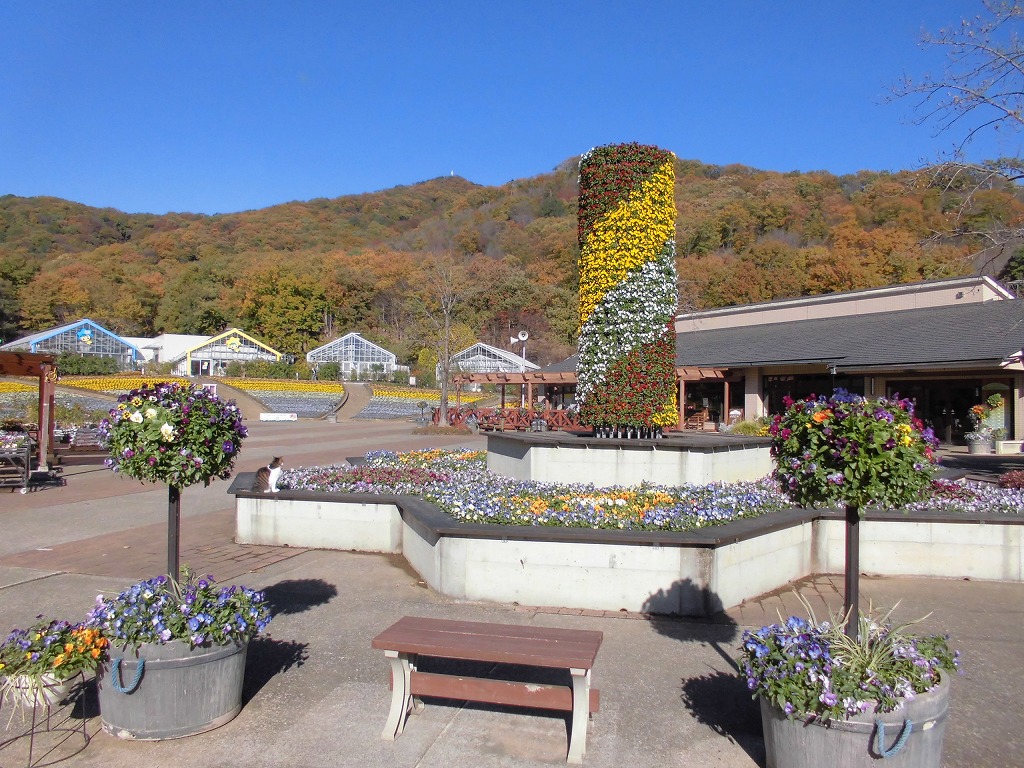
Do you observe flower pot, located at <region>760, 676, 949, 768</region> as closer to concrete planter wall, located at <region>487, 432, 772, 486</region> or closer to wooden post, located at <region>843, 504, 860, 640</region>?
wooden post, located at <region>843, 504, 860, 640</region>

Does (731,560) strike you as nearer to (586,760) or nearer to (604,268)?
(586,760)

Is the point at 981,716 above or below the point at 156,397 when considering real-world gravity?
below

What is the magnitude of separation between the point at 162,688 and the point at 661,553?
3.90 metres

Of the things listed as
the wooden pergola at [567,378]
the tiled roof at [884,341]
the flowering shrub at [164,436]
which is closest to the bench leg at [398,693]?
the flowering shrub at [164,436]

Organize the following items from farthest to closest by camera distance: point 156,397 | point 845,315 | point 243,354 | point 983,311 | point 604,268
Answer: point 243,354 < point 845,315 < point 983,311 < point 604,268 < point 156,397

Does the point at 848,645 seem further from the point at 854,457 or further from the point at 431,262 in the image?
the point at 431,262

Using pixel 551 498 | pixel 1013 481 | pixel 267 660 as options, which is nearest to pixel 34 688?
pixel 267 660

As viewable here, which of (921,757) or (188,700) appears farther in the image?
(188,700)

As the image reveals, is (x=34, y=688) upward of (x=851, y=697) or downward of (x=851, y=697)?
downward

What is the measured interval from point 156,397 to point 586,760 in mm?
3187

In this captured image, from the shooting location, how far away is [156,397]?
425cm

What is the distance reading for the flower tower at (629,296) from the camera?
1039cm

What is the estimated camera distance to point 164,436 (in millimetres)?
4094

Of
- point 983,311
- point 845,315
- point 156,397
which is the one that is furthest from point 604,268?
point 845,315
